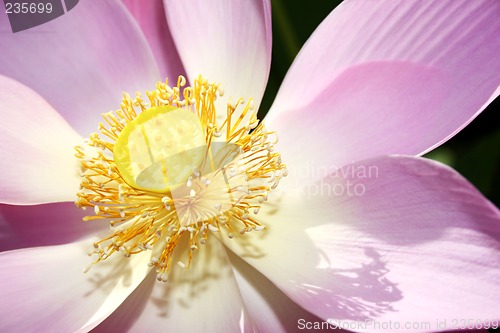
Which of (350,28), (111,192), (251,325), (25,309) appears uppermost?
(350,28)

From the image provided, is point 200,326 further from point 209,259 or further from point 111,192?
point 111,192

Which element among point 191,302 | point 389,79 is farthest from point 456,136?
point 191,302

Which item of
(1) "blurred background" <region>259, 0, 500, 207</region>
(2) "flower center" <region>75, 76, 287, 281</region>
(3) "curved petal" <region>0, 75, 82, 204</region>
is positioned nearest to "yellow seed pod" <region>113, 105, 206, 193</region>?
(2) "flower center" <region>75, 76, 287, 281</region>

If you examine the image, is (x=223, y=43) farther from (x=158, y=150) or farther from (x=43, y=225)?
(x=43, y=225)

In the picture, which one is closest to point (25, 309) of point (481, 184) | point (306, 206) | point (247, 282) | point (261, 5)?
point (247, 282)

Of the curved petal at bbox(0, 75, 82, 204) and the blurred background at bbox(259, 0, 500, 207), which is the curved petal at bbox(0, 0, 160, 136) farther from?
the blurred background at bbox(259, 0, 500, 207)

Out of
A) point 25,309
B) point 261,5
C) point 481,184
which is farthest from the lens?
point 481,184
